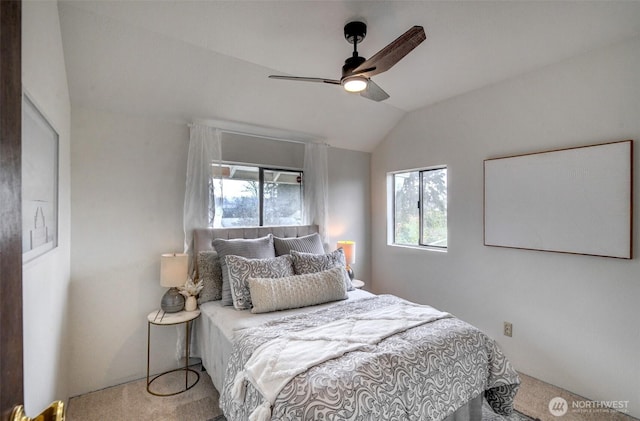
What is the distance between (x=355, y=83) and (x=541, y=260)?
2.14 metres

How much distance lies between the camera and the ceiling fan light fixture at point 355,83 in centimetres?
181

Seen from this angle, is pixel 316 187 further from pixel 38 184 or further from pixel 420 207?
pixel 38 184

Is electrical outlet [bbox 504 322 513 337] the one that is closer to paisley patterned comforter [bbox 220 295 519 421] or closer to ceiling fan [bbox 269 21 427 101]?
paisley patterned comforter [bbox 220 295 519 421]

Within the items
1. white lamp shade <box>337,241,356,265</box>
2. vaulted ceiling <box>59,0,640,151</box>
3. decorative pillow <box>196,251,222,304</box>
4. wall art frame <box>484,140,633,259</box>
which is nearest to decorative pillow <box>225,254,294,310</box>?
decorative pillow <box>196,251,222,304</box>

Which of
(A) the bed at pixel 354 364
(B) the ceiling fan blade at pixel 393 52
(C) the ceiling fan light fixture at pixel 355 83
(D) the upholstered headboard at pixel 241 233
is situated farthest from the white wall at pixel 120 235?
(B) the ceiling fan blade at pixel 393 52

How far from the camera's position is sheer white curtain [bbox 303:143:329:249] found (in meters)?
3.49

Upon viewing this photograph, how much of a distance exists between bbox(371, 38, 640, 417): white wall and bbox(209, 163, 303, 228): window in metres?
1.49

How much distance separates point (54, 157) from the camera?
171 cm

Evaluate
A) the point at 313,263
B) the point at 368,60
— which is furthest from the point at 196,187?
the point at 368,60

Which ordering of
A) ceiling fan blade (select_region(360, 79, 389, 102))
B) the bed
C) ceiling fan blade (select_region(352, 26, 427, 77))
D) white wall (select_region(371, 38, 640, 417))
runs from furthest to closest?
white wall (select_region(371, 38, 640, 417)) → ceiling fan blade (select_region(360, 79, 389, 102)) → ceiling fan blade (select_region(352, 26, 427, 77)) → the bed

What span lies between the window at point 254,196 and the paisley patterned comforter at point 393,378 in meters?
1.43

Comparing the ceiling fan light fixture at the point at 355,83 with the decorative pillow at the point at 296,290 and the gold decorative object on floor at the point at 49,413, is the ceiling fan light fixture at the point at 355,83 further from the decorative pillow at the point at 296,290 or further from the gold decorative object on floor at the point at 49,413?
the gold decorative object on floor at the point at 49,413

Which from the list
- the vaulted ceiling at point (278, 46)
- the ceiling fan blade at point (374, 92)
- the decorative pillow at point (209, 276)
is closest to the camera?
the vaulted ceiling at point (278, 46)

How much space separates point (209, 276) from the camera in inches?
101
